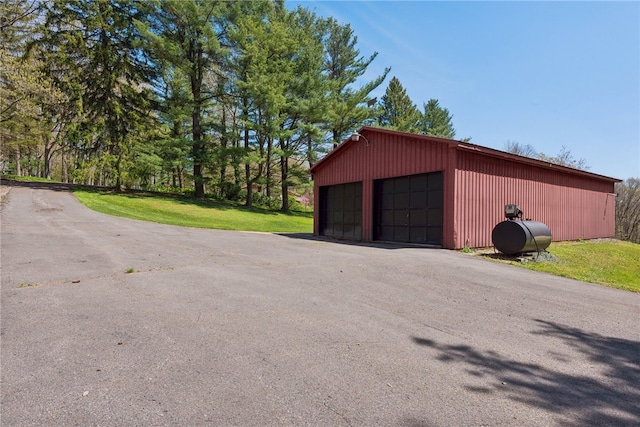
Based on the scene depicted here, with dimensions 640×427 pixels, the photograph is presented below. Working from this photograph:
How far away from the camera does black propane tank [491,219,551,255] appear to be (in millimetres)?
9000

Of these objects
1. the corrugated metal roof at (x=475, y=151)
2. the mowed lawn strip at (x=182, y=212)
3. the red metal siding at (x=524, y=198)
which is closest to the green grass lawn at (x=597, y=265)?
the red metal siding at (x=524, y=198)

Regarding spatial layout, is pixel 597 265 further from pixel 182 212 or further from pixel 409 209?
pixel 182 212

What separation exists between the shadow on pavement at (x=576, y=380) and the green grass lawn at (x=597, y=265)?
425cm

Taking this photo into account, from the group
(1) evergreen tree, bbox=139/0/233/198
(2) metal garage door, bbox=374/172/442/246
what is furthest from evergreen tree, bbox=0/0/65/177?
(2) metal garage door, bbox=374/172/442/246

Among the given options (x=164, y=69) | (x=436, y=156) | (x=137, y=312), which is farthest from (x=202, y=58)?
(x=137, y=312)

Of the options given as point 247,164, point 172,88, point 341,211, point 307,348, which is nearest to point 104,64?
point 172,88

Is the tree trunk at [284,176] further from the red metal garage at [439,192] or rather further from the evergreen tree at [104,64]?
the red metal garage at [439,192]

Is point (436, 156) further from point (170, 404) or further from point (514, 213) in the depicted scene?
point (170, 404)

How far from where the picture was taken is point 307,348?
3.08 metres

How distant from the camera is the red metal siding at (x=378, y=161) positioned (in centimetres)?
1130

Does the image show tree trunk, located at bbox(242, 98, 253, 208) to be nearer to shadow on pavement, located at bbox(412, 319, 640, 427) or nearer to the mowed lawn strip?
the mowed lawn strip

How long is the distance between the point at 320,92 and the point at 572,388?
1023 inches

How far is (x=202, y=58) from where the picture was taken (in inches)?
1051

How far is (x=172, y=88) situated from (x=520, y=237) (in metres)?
26.9
